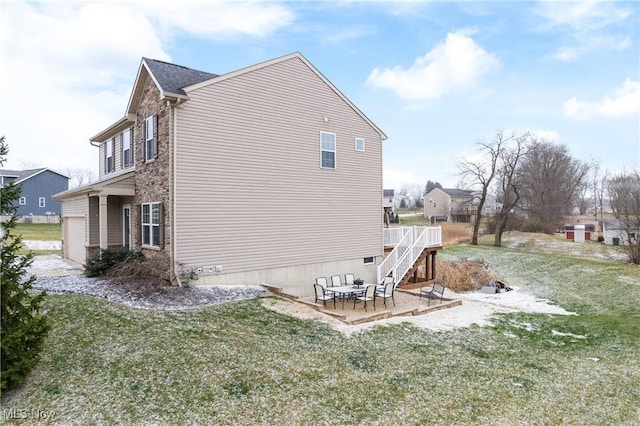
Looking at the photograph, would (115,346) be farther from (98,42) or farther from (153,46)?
(153,46)

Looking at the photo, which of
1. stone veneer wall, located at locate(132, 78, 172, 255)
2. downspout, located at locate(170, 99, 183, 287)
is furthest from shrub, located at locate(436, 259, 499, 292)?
stone veneer wall, located at locate(132, 78, 172, 255)

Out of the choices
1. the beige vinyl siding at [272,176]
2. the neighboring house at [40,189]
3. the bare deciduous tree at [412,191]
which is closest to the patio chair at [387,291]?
the beige vinyl siding at [272,176]

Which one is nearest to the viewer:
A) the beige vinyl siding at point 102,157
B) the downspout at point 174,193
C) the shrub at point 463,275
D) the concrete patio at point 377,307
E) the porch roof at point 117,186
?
the concrete patio at point 377,307

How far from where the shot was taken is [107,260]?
42.7 ft

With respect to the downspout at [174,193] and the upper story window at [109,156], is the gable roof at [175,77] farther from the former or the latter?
the upper story window at [109,156]

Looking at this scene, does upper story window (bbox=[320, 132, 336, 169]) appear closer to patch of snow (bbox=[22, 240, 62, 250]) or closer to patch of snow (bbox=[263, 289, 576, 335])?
patch of snow (bbox=[263, 289, 576, 335])

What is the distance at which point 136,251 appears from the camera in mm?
13445

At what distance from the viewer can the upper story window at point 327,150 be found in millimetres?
15352

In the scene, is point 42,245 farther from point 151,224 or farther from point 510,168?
point 510,168

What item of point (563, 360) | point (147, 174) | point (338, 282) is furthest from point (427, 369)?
point (147, 174)

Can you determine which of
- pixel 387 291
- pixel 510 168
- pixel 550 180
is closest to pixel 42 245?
pixel 387 291

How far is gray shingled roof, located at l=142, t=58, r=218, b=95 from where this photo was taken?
1207 cm

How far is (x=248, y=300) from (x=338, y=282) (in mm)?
3702

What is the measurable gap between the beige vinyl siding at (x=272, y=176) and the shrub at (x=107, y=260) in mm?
2373
